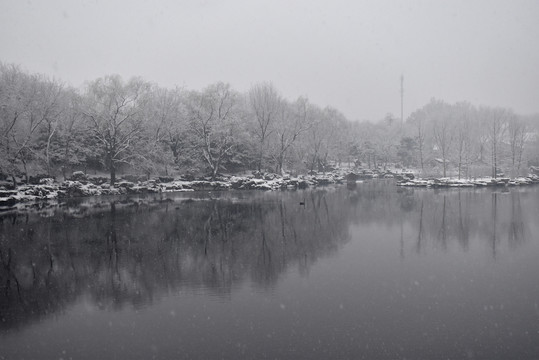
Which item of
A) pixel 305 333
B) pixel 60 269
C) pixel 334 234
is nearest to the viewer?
pixel 305 333

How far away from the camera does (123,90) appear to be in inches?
1650

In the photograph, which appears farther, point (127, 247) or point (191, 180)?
point (191, 180)

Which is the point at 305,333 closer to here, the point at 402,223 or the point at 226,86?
the point at 402,223

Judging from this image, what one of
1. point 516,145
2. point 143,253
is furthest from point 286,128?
point 143,253

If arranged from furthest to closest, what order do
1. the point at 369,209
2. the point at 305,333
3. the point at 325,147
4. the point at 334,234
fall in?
the point at 325,147 < the point at 369,209 < the point at 334,234 < the point at 305,333

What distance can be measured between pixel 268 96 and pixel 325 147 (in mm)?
13450

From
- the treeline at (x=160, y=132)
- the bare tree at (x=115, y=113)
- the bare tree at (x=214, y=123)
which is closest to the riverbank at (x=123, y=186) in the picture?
the treeline at (x=160, y=132)

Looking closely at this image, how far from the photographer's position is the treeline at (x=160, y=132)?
124 feet

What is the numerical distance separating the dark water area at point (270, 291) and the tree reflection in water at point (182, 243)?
74mm

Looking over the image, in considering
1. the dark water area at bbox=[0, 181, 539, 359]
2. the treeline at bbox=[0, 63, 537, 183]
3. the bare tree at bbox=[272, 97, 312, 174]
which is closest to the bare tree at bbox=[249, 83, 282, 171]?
the treeline at bbox=[0, 63, 537, 183]

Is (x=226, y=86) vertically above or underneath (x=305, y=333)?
above

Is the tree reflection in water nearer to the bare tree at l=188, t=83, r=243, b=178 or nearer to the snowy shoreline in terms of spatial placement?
the snowy shoreline

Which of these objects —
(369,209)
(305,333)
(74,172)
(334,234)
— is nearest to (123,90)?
(74,172)

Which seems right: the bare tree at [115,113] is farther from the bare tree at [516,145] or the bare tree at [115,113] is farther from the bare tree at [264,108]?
the bare tree at [516,145]
